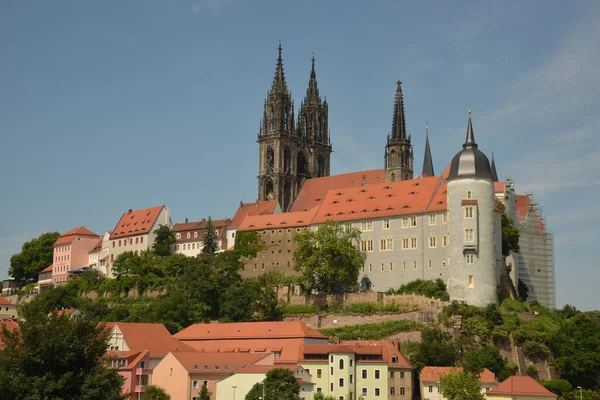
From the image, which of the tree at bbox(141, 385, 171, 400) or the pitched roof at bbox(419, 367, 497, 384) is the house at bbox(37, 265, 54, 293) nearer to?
the tree at bbox(141, 385, 171, 400)

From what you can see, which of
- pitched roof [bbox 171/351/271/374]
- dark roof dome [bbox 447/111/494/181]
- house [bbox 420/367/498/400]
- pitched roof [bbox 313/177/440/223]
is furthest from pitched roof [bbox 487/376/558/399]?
pitched roof [bbox 313/177/440/223]

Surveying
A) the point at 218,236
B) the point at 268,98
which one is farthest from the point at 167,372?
the point at 268,98

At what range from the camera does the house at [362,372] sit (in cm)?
Result: 8312

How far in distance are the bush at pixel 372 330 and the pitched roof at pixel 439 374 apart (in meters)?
8.20

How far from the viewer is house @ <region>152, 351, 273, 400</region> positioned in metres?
83.5

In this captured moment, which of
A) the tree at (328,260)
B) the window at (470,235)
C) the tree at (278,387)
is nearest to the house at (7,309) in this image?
the tree at (328,260)

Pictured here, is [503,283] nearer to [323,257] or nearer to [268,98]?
[323,257]

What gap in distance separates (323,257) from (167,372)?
2398 cm

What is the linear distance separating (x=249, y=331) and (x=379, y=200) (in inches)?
955

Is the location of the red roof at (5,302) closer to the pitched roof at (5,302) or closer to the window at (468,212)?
the pitched roof at (5,302)

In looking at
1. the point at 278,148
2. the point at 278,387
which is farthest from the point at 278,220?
the point at 278,387

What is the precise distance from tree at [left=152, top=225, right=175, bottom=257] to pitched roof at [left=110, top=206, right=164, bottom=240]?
234cm

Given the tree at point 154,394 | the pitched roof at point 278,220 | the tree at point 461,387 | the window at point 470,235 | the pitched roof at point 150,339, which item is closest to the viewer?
the tree at point 461,387

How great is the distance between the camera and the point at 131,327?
309ft
